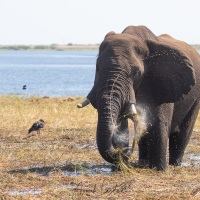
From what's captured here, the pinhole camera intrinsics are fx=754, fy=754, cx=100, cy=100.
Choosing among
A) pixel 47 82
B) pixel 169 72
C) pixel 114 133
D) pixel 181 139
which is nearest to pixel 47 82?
pixel 47 82

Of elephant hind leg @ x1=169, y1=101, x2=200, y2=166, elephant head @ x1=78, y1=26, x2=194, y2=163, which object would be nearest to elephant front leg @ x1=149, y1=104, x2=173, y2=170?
elephant head @ x1=78, y1=26, x2=194, y2=163

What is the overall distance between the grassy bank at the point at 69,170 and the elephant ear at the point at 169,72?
124 cm

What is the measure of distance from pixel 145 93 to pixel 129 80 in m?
0.92

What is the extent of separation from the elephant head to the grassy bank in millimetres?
584

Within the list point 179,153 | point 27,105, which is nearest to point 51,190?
point 179,153

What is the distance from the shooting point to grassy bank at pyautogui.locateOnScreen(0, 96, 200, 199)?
9641 mm

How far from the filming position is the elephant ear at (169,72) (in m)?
11.7

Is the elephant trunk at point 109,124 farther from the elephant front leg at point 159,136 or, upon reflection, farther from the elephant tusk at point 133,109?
the elephant front leg at point 159,136

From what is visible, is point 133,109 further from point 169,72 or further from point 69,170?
point 69,170

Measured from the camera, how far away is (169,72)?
11820mm

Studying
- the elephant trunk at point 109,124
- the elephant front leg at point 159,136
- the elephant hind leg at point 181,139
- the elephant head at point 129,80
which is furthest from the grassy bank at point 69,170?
the elephant head at point 129,80

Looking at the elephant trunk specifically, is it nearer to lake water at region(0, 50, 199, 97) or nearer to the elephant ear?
the elephant ear

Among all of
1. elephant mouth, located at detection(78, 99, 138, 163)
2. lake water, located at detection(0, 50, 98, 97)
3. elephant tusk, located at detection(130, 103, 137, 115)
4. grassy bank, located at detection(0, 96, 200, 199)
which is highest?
elephant tusk, located at detection(130, 103, 137, 115)

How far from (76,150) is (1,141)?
2006 mm
